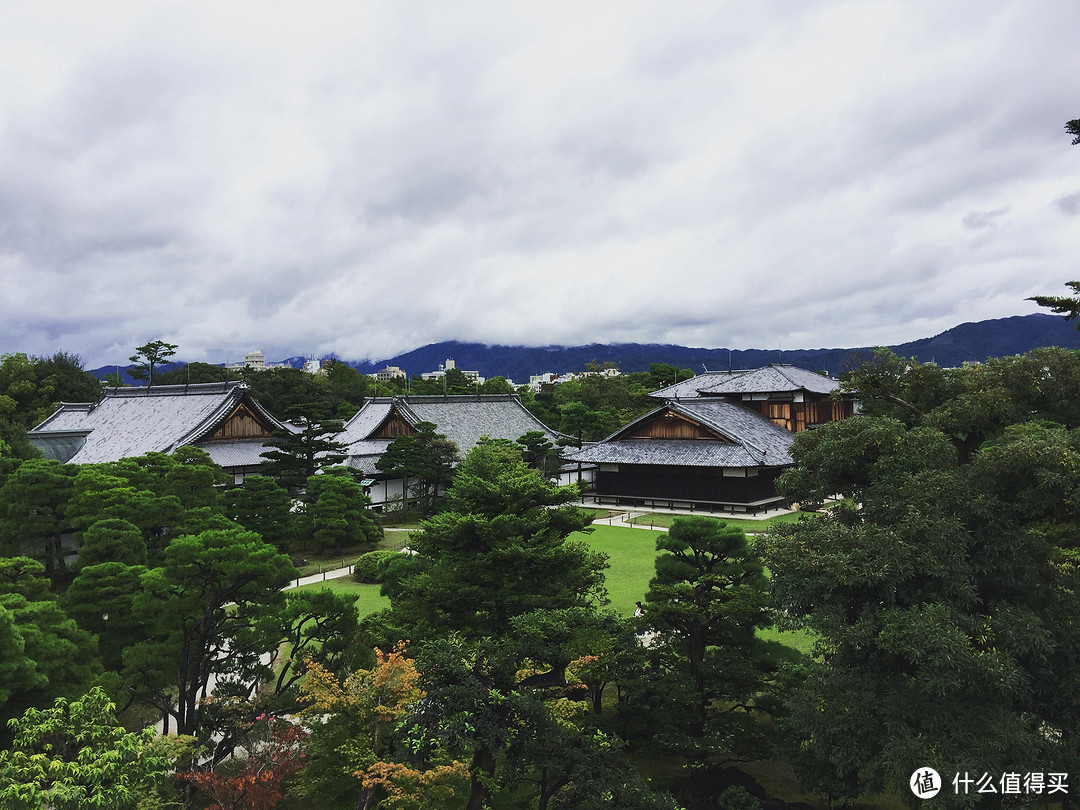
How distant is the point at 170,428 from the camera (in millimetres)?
31906

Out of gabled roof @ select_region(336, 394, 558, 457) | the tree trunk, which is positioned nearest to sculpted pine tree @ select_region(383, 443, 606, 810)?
the tree trunk

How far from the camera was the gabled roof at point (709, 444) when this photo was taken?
32.7 meters

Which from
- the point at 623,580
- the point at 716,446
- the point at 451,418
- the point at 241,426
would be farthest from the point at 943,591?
the point at 451,418

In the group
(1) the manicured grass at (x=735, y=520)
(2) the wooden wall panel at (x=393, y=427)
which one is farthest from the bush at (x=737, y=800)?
(2) the wooden wall panel at (x=393, y=427)

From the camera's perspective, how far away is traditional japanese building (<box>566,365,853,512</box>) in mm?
32906

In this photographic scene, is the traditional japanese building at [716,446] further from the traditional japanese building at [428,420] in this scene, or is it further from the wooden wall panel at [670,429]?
the traditional japanese building at [428,420]

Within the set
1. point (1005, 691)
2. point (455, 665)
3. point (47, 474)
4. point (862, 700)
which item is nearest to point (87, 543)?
point (47, 474)

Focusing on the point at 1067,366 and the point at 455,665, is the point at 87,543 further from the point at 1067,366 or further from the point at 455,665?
the point at 1067,366

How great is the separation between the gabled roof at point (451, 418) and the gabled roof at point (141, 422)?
7.24 metres

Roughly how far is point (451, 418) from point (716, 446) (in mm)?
16278

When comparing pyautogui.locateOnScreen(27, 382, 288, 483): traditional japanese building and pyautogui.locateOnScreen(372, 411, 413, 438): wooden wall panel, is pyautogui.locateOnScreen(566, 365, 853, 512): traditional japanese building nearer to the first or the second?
pyautogui.locateOnScreen(372, 411, 413, 438): wooden wall panel

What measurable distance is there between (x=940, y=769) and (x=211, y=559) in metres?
9.69

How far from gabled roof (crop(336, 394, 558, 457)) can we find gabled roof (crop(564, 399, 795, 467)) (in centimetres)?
624

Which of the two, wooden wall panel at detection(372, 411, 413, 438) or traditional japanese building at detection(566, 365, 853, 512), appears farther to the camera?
wooden wall panel at detection(372, 411, 413, 438)
